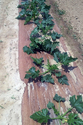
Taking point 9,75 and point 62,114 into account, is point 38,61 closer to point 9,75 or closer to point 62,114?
point 9,75

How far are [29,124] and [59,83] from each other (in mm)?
1107

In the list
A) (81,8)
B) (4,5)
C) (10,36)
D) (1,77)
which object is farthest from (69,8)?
(1,77)

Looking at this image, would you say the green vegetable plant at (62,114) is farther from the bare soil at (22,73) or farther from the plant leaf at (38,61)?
the plant leaf at (38,61)

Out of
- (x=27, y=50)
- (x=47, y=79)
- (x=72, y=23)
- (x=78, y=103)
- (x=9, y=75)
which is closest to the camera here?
(x=78, y=103)

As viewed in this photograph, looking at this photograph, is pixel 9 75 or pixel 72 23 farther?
pixel 72 23

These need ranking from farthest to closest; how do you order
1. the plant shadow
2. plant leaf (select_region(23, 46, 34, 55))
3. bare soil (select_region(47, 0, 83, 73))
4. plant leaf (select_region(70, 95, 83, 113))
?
bare soil (select_region(47, 0, 83, 73)), plant leaf (select_region(23, 46, 34, 55)), the plant shadow, plant leaf (select_region(70, 95, 83, 113))

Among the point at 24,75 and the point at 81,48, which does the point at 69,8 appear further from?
the point at 24,75

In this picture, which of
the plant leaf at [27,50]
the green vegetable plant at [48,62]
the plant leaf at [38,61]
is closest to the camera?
the green vegetable plant at [48,62]

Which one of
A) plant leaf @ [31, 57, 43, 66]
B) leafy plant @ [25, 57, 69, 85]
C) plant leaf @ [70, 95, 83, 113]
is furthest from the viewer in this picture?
plant leaf @ [31, 57, 43, 66]

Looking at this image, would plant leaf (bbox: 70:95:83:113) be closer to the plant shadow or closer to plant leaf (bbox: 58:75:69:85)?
plant leaf (bbox: 58:75:69:85)

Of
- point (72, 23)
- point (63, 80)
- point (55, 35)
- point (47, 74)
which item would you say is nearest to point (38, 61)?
point (47, 74)

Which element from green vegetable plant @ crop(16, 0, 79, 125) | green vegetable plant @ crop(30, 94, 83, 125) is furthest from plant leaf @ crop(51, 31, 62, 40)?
green vegetable plant @ crop(30, 94, 83, 125)

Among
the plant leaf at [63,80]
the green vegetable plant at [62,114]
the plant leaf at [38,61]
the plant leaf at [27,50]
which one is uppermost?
the plant leaf at [27,50]

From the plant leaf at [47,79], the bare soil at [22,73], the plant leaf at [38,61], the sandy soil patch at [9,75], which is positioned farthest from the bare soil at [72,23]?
the sandy soil patch at [9,75]
